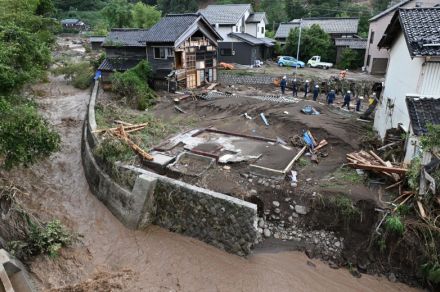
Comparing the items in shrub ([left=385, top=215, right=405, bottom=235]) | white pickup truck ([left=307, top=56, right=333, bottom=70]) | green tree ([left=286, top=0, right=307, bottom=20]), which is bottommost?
shrub ([left=385, top=215, right=405, bottom=235])

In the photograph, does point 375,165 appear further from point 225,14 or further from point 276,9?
point 276,9

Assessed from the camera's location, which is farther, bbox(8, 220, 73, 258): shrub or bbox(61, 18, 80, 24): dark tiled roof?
bbox(61, 18, 80, 24): dark tiled roof

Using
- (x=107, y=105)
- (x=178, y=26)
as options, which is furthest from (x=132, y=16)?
(x=107, y=105)

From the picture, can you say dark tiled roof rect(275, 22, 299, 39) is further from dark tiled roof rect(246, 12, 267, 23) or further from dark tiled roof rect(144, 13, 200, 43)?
dark tiled roof rect(144, 13, 200, 43)

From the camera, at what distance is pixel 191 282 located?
33.8 ft

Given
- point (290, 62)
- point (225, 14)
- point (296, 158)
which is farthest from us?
point (225, 14)

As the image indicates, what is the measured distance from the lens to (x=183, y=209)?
1203 centimetres

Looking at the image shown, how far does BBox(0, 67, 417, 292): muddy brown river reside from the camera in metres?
10.0

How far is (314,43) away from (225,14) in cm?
1165

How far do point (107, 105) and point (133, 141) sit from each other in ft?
22.8

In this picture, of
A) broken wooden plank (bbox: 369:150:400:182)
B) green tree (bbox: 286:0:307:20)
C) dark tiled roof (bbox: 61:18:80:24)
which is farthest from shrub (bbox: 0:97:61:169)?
dark tiled roof (bbox: 61:18:80:24)

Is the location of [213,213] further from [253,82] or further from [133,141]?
[253,82]

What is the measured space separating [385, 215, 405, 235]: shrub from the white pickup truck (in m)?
30.4

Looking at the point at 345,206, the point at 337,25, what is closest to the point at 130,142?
the point at 345,206
